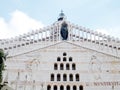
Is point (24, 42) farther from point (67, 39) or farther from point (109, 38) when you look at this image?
point (109, 38)

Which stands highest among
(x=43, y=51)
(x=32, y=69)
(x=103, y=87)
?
(x=43, y=51)

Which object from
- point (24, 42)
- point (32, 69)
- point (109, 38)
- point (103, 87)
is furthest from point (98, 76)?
point (24, 42)

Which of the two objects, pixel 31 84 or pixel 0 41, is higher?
pixel 0 41

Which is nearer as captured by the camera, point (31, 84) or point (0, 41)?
point (31, 84)

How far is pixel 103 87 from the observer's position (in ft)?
60.2

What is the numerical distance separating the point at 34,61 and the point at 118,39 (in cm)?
598

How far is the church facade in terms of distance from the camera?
18.6m

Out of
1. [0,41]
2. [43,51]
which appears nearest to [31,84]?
[43,51]

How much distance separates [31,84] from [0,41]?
3910 millimetres

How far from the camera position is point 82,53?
19719mm

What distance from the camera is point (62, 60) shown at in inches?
771

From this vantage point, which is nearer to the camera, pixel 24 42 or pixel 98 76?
pixel 98 76

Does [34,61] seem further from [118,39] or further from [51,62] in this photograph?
[118,39]

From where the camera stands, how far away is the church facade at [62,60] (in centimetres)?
1859
